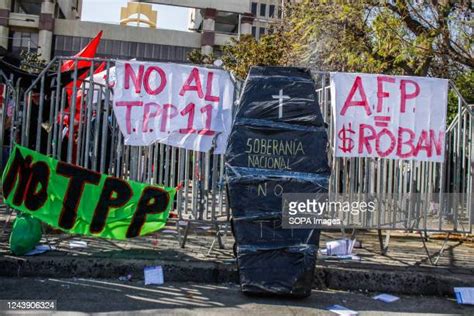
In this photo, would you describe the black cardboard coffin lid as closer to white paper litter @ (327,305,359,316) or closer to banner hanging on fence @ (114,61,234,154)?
banner hanging on fence @ (114,61,234,154)

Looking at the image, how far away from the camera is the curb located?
17.5 ft

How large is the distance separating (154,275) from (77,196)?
1328 mm

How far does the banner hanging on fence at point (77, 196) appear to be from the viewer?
569 cm

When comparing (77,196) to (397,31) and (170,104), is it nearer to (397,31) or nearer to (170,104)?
(170,104)

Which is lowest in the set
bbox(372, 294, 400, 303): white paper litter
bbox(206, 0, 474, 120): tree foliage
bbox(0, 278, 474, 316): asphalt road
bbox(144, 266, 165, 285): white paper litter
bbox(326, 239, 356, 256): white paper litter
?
bbox(0, 278, 474, 316): asphalt road

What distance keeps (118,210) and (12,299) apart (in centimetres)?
158

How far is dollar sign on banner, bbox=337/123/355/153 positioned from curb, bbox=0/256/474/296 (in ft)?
4.49

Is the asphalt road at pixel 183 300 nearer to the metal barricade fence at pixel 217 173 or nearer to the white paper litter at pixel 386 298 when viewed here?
the white paper litter at pixel 386 298

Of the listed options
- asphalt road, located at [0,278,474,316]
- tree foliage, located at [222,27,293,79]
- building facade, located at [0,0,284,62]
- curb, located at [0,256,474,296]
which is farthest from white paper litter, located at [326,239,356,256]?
building facade, located at [0,0,284,62]

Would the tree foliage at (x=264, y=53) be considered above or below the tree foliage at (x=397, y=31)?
above

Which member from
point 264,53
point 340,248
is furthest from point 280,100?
point 264,53

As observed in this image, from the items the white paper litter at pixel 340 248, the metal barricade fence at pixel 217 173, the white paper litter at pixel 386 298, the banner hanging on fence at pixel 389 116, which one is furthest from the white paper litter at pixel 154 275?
the banner hanging on fence at pixel 389 116

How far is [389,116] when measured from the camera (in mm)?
5801

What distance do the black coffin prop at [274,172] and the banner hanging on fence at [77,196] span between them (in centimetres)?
118
